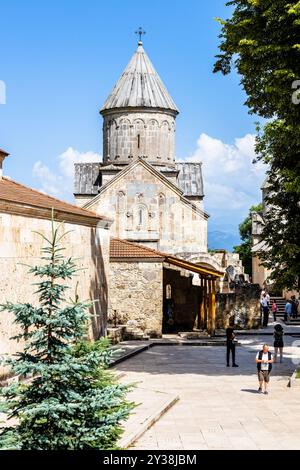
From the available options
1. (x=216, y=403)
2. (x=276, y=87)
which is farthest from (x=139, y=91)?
(x=216, y=403)

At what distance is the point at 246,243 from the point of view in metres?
84.2

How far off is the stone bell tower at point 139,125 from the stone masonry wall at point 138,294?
23190mm

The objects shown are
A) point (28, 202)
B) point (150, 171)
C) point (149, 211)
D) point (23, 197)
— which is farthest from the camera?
point (150, 171)

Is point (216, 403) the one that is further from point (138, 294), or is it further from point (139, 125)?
point (139, 125)

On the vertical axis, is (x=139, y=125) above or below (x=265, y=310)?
above

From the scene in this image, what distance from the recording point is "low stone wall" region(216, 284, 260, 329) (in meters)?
31.7

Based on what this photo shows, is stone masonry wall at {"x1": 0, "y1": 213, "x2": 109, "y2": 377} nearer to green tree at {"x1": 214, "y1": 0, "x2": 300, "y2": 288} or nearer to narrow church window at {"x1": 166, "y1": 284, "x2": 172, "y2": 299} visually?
green tree at {"x1": 214, "y1": 0, "x2": 300, "y2": 288}

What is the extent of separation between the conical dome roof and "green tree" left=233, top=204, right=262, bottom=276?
28691 mm

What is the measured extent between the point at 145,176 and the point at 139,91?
933 cm

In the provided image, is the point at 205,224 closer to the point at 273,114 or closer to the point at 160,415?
the point at 273,114

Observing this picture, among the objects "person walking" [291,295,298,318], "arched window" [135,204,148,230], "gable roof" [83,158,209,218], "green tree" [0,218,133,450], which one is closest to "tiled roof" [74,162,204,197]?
"gable roof" [83,158,209,218]

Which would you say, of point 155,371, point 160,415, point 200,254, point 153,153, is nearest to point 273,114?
point 155,371

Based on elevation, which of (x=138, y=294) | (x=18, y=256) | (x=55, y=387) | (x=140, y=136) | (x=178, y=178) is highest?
(x=140, y=136)

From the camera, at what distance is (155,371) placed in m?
19.3
